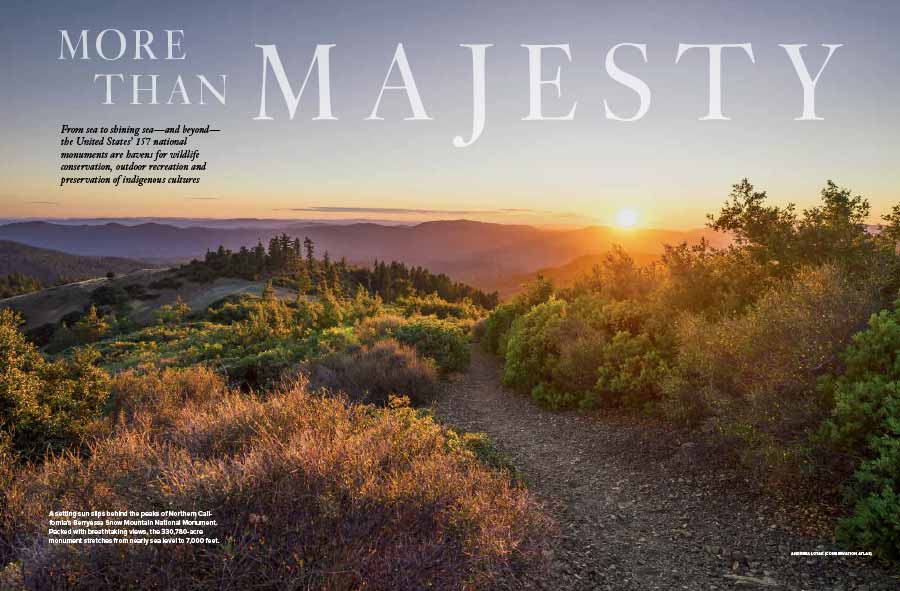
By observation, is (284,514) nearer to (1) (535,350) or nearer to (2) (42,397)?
(2) (42,397)

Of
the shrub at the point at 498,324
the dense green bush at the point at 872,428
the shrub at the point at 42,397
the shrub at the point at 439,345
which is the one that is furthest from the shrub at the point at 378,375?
the dense green bush at the point at 872,428

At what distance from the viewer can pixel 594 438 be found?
7.98 meters

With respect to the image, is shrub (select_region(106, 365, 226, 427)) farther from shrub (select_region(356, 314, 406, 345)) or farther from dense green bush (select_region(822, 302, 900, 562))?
dense green bush (select_region(822, 302, 900, 562))

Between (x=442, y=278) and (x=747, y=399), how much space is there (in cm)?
6637

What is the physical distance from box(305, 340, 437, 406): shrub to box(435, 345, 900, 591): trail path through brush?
96.4 inches

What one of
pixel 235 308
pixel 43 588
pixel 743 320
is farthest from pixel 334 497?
pixel 235 308

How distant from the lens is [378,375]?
10297mm

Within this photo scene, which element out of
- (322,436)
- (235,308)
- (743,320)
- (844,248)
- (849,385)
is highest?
(844,248)

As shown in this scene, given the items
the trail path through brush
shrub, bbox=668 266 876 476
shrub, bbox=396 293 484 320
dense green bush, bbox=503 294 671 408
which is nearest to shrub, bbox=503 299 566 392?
dense green bush, bbox=503 294 671 408

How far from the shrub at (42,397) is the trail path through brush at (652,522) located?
5.30 meters

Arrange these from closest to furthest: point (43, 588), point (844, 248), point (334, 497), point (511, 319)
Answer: point (43, 588), point (334, 497), point (844, 248), point (511, 319)

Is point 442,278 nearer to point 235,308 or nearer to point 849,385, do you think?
point 235,308

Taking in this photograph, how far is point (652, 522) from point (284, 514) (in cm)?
404

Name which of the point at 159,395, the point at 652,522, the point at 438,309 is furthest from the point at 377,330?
the point at 438,309
